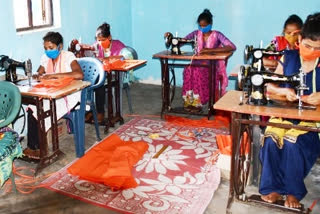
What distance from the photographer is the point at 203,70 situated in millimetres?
4965

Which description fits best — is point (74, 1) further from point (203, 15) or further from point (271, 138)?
point (271, 138)

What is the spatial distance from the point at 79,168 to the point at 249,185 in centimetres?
142

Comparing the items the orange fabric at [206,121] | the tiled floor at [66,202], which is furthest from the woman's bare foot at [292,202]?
the orange fabric at [206,121]

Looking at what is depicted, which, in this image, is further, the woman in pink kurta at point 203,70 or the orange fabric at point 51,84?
the woman in pink kurta at point 203,70

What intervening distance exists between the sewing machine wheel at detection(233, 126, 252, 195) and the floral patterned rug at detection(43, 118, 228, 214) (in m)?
0.27

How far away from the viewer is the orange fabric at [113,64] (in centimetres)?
422

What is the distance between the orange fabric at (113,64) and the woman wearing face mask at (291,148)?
6.28 ft

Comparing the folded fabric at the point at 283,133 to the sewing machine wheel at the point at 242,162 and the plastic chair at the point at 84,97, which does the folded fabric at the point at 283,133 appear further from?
the plastic chair at the point at 84,97

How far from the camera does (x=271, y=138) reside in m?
2.73

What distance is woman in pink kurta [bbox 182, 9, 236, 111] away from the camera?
15.7ft

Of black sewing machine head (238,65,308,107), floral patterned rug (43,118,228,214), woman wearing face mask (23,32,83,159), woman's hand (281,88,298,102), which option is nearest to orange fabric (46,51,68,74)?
woman wearing face mask (23,32,83,159)

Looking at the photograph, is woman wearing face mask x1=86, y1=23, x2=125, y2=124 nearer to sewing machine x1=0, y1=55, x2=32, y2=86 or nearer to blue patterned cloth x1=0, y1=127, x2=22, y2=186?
sewing machine x1=0, y1=55, x2=32, y2=86

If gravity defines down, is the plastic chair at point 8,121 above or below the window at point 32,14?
below

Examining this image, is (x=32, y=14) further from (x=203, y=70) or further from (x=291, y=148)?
(x=291, y=148)
